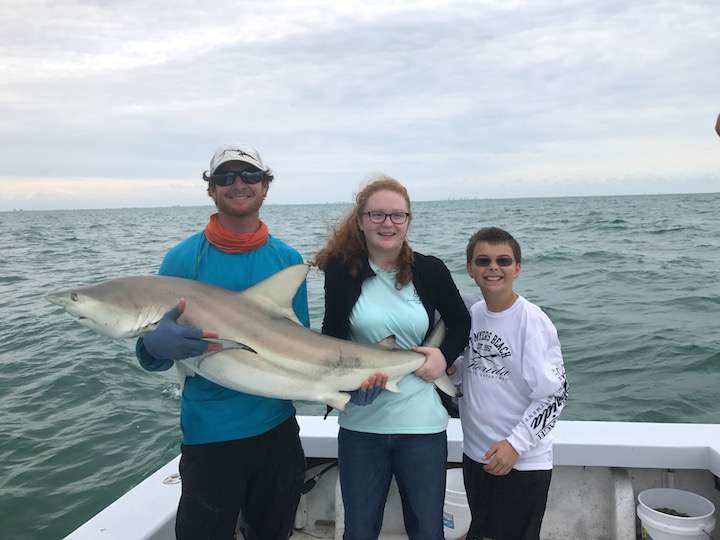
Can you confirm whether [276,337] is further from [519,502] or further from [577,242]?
[577,242]

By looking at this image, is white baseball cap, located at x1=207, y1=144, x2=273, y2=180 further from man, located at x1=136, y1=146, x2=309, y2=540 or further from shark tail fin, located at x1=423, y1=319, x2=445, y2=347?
shark tail fin, located at x1=423, y1=319, x2=445, y2=347

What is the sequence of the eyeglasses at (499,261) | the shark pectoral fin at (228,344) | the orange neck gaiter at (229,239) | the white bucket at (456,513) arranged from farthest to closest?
the white bucket at (456,513)
the eyeglasses at (499,261)
the orange neck gaiter at (229,239)
the shark pectoral fin at (228,344)

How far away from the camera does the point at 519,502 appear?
9.73 feet

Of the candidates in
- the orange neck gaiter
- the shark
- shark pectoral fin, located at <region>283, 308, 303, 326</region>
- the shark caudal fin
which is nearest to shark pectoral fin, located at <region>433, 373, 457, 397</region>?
the shark caudal fin

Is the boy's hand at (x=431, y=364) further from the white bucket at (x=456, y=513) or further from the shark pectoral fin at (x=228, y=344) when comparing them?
the white bucket at (x=456, y=513)

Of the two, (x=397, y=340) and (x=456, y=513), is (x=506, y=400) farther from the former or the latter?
(x=456, y=513)

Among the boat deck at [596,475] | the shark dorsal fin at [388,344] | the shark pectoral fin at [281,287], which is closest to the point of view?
the shark pectoral fin at [281,287]

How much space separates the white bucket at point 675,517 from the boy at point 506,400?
87cm

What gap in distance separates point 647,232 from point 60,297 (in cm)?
3882

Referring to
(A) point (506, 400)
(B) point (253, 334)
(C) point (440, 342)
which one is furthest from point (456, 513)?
(B) point (253, 334)

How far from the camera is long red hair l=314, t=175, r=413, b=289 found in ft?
9.94

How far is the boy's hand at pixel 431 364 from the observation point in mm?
2879

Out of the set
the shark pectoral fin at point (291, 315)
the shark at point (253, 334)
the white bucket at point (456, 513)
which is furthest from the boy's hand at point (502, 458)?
the shark pectoral fin at point (291, 315)

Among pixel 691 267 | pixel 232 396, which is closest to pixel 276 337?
pixel 232 396
